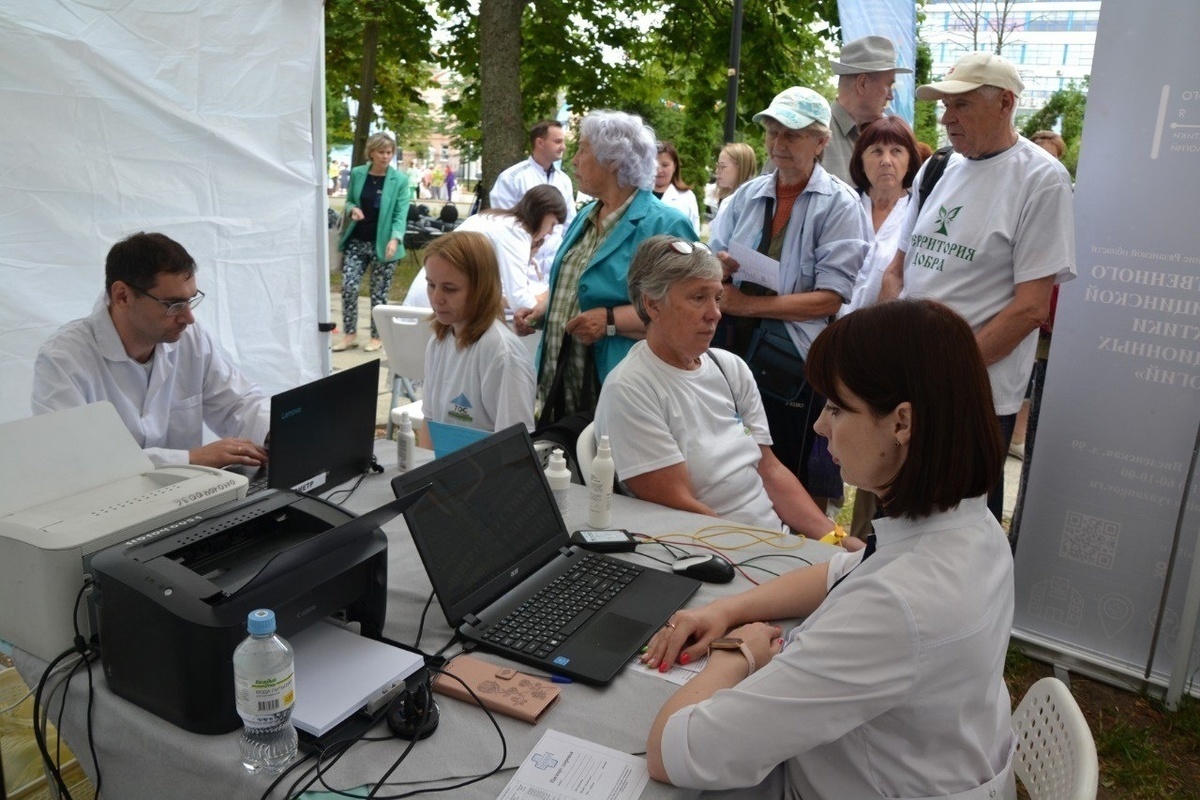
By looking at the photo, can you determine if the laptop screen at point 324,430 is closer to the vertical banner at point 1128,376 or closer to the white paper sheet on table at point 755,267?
the white paper sheet on table at point 755,267

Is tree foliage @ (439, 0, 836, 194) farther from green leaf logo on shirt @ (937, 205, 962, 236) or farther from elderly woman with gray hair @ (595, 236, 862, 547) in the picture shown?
elderly woman with gray hair @ (595, 236, 862, 547)

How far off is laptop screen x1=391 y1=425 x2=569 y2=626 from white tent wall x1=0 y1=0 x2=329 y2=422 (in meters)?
2.33

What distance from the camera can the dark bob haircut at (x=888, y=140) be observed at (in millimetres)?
3613

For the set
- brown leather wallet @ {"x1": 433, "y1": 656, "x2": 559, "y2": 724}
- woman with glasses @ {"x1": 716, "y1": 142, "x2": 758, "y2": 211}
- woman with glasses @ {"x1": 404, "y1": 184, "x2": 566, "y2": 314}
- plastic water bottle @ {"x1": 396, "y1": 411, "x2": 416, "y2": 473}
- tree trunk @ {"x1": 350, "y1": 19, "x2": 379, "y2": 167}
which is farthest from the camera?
tree trunk @ {"x1": 350, "y1": 19, "x2": 379, "y2": 167}

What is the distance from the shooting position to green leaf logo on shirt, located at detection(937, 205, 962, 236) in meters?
2.83

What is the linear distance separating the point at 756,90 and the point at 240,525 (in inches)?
304

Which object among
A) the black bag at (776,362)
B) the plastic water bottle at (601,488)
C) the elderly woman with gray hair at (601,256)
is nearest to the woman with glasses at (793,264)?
the black bag at (776,362)

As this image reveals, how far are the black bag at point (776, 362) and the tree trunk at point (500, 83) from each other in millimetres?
4010

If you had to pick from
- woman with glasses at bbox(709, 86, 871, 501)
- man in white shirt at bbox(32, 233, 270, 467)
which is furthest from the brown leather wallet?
woman with glasses at bbox(709, 86, 871, 501)

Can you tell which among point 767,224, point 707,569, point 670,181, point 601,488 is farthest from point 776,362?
point 670,181

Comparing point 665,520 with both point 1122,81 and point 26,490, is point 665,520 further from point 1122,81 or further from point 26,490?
point 1122,81

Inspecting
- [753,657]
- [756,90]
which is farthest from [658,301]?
[756,90]

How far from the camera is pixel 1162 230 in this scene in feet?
8.87

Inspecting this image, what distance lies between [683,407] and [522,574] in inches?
34.0
